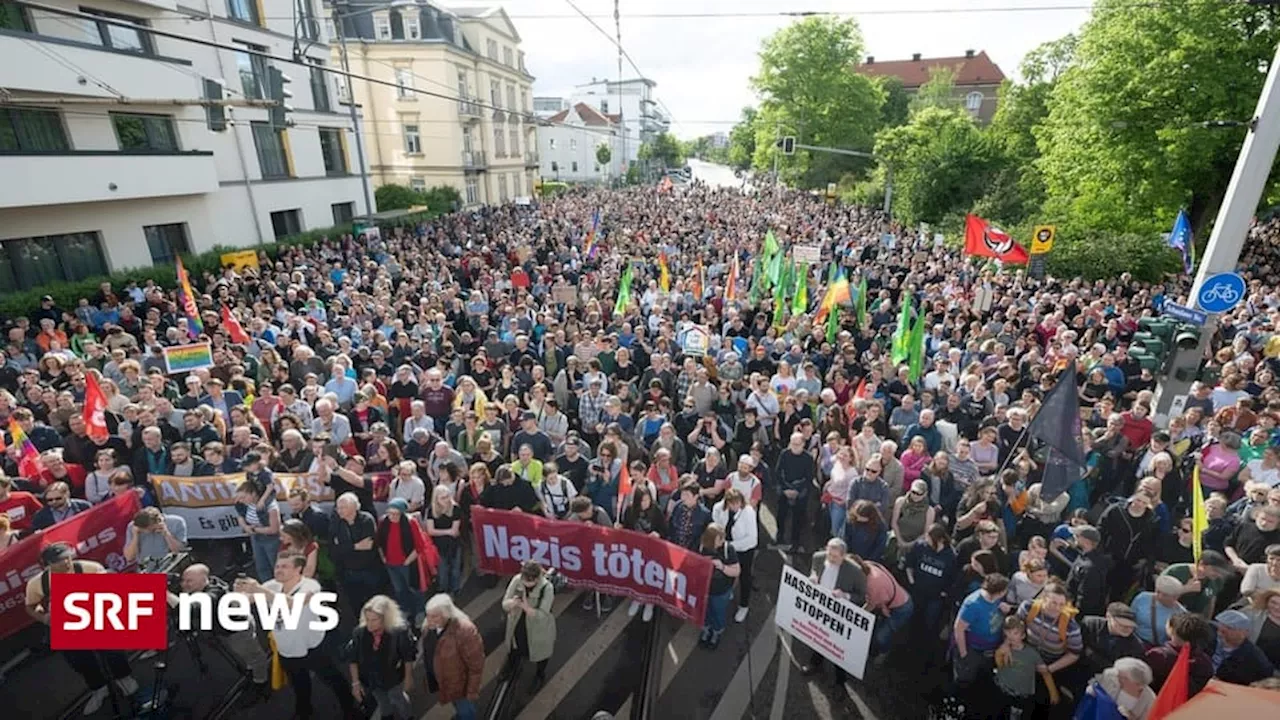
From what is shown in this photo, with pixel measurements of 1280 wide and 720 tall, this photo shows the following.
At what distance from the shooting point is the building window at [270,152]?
84.7ft

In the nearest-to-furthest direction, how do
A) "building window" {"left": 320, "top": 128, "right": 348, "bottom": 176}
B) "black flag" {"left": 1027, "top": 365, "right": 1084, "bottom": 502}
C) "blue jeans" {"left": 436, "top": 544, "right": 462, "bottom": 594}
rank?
"black flag" {"left": 1027, "top": 365, "right": 1084, "bottom": 502}
"blue jeans" {"left": 436, "top": 544, "right": 462, "bottom": 594}
"building window" {"left": 320, "top": 128, "right": 348, "bottom": 176}

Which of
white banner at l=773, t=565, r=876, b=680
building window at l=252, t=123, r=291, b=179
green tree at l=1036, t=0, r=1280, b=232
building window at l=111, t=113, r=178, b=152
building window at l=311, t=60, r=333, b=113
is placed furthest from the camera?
building window at l=311, t=60, r=333, b=113

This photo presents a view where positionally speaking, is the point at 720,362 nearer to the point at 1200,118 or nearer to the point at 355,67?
the point at 1200,118

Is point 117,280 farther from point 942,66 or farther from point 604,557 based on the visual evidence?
point 942,66

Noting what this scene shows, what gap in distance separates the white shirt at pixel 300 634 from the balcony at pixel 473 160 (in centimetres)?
4348

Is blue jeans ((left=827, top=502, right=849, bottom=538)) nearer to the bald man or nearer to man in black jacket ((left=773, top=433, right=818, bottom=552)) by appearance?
man in black jacket ((left=773, top=433, right=818, bottom=552))

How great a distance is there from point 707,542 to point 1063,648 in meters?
2.72

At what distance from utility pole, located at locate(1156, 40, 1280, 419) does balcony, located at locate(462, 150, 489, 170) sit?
42.7 m

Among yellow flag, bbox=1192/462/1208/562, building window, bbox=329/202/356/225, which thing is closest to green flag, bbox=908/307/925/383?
yellow flag, bbox=1192/462/1208/562

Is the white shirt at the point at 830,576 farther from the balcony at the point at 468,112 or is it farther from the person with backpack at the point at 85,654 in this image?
the balcony at the point at 468,112

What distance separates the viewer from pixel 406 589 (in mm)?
6000

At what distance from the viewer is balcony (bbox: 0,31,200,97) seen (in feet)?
51.0

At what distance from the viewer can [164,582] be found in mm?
4871

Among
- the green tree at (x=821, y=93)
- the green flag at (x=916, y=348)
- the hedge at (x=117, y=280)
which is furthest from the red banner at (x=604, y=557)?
the green tree at (x=821, y=93)
